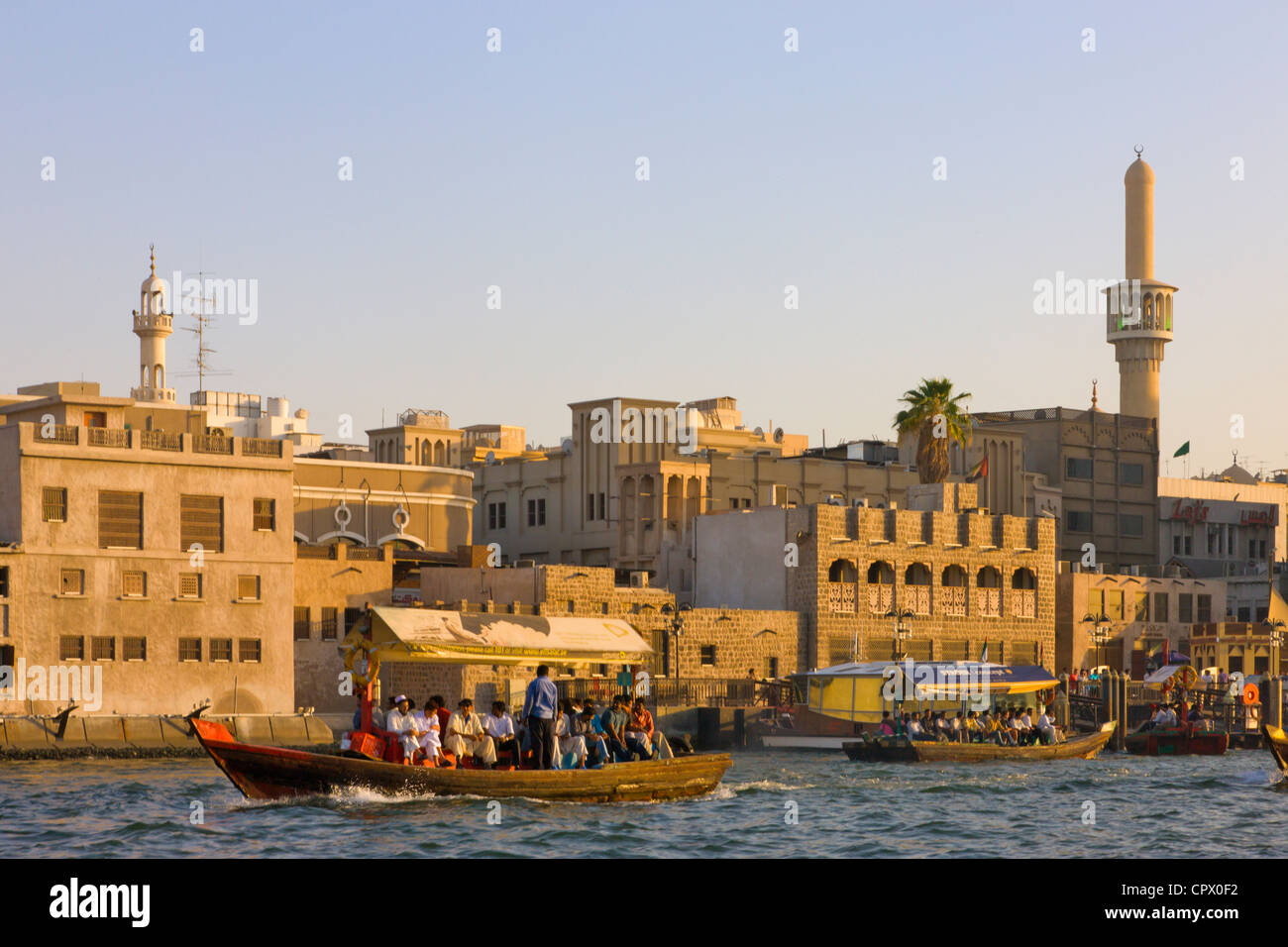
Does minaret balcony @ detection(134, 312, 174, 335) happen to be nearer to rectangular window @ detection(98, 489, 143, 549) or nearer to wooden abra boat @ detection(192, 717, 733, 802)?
rectangular window @ detection(98, 489, 143, 549)

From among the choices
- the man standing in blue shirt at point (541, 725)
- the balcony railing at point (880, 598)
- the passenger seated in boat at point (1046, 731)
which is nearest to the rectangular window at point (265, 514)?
the balcony railing at point (880, 598)

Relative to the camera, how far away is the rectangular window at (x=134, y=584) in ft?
190

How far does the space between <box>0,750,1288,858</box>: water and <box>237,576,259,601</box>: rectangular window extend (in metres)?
12.4

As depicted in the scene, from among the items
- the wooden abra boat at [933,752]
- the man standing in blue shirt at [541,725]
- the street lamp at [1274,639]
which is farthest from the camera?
the street lamp at [1274,639]

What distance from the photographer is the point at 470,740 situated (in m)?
35.3

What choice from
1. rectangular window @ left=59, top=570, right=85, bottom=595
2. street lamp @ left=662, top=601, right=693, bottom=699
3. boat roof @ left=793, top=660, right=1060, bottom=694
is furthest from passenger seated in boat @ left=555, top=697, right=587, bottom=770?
street lamp @ left=662, top=601, right=693, bottom=699

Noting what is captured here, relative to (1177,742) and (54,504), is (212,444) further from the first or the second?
(1177,742)

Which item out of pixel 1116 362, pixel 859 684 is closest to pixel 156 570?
pixel 859 684

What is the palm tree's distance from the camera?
7956 centimetres

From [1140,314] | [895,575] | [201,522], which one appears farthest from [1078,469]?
[201,522]

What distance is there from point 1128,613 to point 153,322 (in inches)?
2191

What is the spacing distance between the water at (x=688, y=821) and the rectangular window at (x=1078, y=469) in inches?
2039

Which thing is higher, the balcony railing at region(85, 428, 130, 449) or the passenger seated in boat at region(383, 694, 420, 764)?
the balcony railing at region(85, 428, 130, 449)

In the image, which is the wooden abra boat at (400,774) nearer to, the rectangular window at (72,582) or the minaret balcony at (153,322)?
the rectangular window at (72,582)
